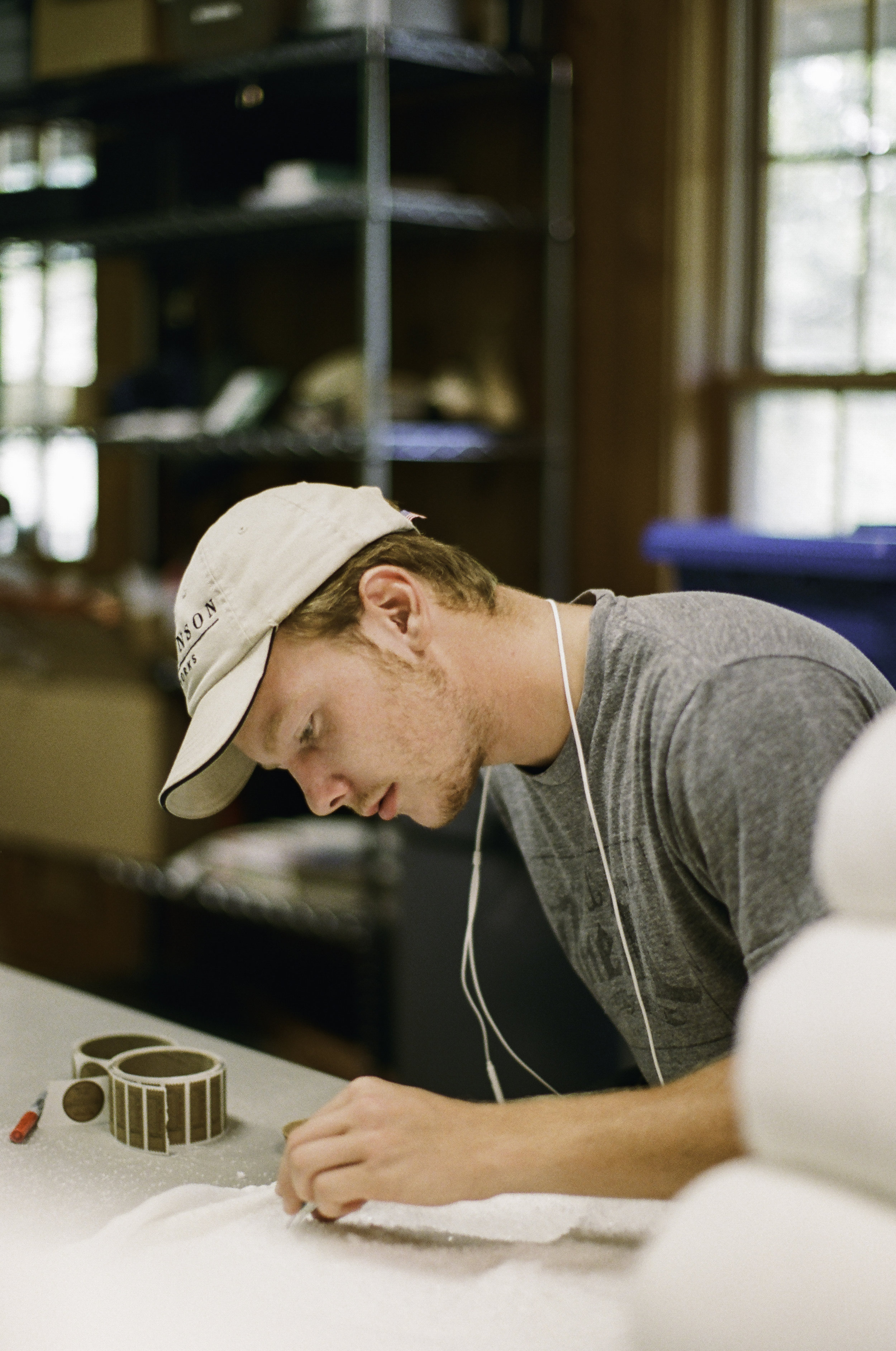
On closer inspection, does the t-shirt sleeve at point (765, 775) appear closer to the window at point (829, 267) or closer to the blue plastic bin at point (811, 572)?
the blue plastic bin at point (811, 572)

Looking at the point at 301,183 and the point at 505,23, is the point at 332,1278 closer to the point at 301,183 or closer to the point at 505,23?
the point at 301,183

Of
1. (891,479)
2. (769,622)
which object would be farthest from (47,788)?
(769,622)

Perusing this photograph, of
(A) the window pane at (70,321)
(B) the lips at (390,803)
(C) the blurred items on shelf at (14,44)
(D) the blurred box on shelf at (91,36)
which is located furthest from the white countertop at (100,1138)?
(A) the window pane at (70,321)

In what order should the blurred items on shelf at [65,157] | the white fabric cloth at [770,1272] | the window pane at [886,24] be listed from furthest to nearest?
the blurred items on shelf at [65,157] < the window pane at [886,24] < the white fabric cloth at [770,1272]

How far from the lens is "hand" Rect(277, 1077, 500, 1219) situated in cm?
96

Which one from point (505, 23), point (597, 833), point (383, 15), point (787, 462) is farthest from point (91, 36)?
point (597, 833)

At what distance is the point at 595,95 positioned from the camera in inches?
113

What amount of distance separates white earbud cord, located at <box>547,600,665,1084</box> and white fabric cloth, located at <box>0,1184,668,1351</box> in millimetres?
208

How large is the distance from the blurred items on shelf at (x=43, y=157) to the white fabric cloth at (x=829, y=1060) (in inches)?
140

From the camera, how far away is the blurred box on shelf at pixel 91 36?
3021mm

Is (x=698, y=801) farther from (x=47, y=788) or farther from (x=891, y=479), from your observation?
(x=47, y=788)

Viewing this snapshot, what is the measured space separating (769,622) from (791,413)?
1.85 metres

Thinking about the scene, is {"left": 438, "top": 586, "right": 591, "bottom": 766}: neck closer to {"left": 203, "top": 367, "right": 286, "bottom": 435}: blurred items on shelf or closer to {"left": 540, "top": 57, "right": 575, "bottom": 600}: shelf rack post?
{"left": 540, "top": 57, "right": 575, "bottom": 600}: shelf rack post

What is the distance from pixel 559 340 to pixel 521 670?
1885mm
